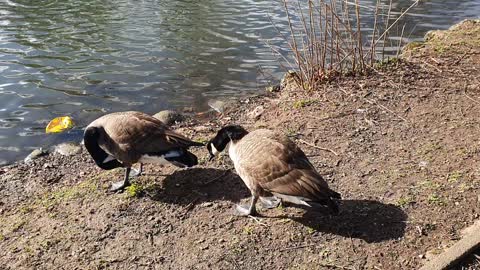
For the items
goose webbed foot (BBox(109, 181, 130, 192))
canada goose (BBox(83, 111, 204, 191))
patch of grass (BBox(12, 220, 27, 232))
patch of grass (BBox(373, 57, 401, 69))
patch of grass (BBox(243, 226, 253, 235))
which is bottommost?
patch of grass (BBox(12, 220, 27, 232))

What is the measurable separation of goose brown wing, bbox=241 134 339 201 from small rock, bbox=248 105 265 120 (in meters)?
2.80

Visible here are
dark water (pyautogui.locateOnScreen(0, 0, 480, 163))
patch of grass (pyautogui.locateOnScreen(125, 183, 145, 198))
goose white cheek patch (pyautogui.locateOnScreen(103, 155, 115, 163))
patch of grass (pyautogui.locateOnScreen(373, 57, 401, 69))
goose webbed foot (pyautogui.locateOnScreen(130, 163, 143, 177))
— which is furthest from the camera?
dark water (pyautogui.locateOnScreen(0, 0, 480, 163))

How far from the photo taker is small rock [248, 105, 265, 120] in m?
7.51

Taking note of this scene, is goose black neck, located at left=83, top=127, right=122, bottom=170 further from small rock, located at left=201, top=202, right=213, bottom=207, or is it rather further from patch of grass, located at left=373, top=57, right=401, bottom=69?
patch of grass, located at left=373, top=57, right=401, bottom=69

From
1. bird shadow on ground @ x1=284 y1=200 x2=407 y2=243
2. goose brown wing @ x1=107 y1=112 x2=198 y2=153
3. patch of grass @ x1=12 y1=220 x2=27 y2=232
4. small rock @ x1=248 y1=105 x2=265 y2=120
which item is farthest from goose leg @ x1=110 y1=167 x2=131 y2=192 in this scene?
small rock @ x1=248 y1=105 x2=265 y2=120

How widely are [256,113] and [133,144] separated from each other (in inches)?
109

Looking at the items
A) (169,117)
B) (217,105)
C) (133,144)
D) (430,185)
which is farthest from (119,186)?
(217,105)

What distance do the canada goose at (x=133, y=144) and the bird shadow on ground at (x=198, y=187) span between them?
29 cm

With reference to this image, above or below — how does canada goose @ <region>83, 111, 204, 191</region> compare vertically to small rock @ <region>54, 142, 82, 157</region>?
above

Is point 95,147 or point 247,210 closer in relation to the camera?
point 247,210

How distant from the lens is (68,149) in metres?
7.11

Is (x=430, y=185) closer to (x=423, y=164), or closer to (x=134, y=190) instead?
(x=423, y=164)

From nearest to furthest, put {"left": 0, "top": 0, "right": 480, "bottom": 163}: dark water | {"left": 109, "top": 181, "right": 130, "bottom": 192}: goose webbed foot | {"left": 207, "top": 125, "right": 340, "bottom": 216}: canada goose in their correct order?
{"left": 207, "top": 125, "right": 340, "bottom": 216}: canada goose, {"left": 109, "top": 181, "right": 130, "bottom": 192}: goose webbed foot, {"left": 0, "top": 0, "right": 480, "bottom": 163}: dark water

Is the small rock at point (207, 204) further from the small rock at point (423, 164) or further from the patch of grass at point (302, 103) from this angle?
the patch of grass at point (302, 103)
